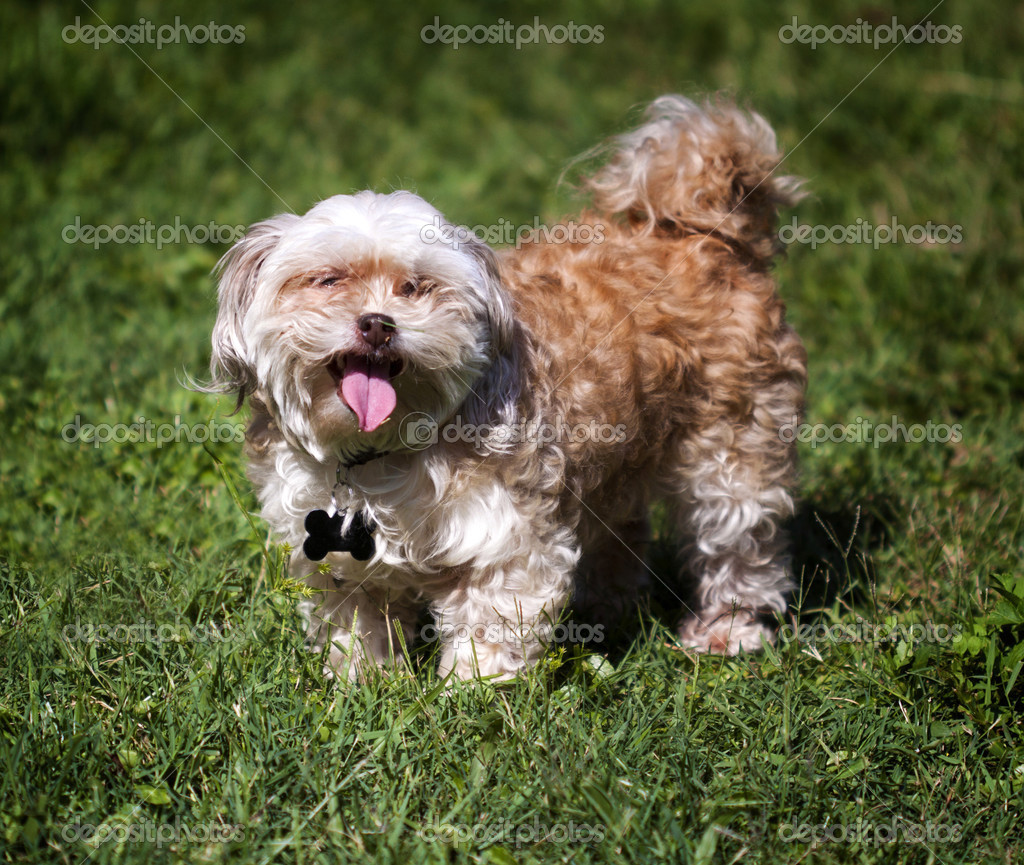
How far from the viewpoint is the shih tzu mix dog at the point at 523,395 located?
2695 mm

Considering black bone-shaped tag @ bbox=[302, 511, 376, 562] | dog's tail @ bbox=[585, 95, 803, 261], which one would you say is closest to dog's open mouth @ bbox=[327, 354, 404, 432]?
black bone-shaped tag @ bbox=[302, 511, 376, 562]

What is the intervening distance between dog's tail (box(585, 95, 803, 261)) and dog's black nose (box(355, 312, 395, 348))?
144 centimetres

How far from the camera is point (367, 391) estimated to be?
2.65m

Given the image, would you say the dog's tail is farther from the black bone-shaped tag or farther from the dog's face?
the black bone-shaped tag

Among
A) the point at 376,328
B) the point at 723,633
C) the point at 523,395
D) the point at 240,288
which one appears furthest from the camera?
the point at 723,633

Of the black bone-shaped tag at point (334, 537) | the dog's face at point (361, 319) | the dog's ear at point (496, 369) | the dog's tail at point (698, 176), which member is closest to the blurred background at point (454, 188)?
the dog's tail at point (698, 176)

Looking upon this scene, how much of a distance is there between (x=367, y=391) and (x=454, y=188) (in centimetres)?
489

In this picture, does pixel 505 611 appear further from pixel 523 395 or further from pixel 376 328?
pixel 376 328

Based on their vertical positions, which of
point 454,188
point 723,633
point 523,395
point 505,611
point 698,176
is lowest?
point 723,633

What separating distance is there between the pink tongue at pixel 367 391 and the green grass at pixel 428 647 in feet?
2.24

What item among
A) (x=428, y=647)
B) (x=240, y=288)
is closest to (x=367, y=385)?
(x=240, y=288)

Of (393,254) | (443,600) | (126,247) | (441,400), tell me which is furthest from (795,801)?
(126,247)

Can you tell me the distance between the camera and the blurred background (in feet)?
13.5

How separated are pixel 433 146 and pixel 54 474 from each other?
15.5 ft
